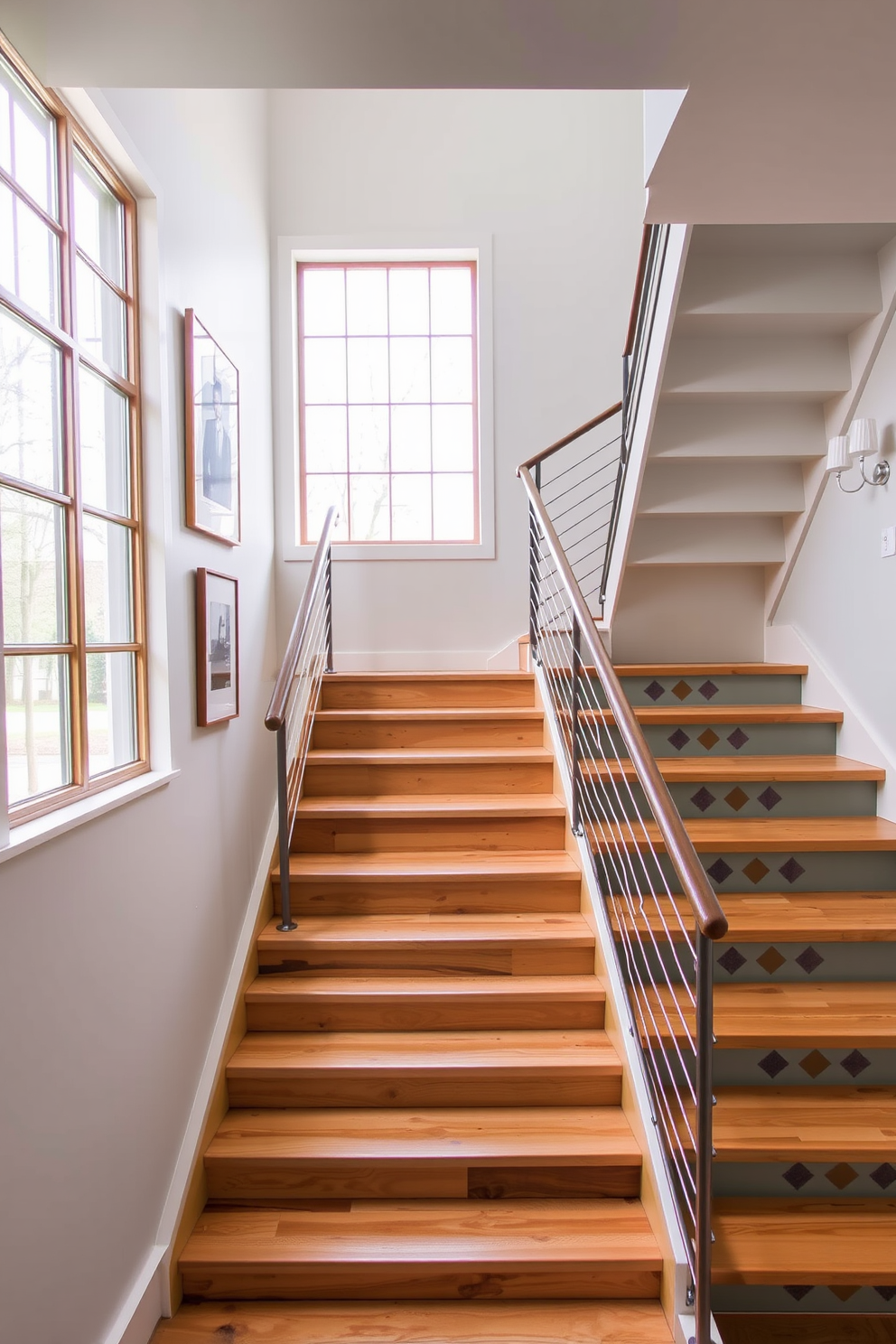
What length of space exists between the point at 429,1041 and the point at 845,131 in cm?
249

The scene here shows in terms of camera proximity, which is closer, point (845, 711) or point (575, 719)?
point (575, 719)

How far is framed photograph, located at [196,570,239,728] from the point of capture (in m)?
2.49

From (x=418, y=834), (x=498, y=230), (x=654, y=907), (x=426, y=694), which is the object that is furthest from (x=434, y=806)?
(x=498, y=230)

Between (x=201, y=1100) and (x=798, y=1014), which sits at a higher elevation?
(x=798, y=1014)

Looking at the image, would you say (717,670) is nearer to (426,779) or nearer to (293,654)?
(426,779)

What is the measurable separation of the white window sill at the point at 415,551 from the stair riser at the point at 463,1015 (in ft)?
8.79

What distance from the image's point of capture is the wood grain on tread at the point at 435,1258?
193 cm

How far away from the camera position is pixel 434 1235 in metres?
2.01

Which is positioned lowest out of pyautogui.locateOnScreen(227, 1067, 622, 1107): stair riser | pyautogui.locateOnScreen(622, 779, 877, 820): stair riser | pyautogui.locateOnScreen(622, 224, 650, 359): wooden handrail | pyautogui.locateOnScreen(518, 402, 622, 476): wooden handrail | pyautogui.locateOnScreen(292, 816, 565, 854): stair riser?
pyautogui.locateOnScreen(227, 1067, 622, 1107): stair riser

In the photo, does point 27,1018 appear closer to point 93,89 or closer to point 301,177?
point 93,89

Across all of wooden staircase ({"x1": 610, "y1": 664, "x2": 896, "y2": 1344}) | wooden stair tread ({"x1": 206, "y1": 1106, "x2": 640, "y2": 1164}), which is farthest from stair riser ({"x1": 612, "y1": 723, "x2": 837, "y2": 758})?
wooden stair tread ({"x1": 206, "y1": 1106, "x2": 640, "y2": 1164})

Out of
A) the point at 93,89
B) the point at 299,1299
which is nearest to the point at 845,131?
the point at 93,89

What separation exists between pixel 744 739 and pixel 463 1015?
1568mm

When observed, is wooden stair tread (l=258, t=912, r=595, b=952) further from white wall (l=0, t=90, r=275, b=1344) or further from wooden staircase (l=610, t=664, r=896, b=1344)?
wooden staircase (l=610, t=664, r=896, b=1344)
